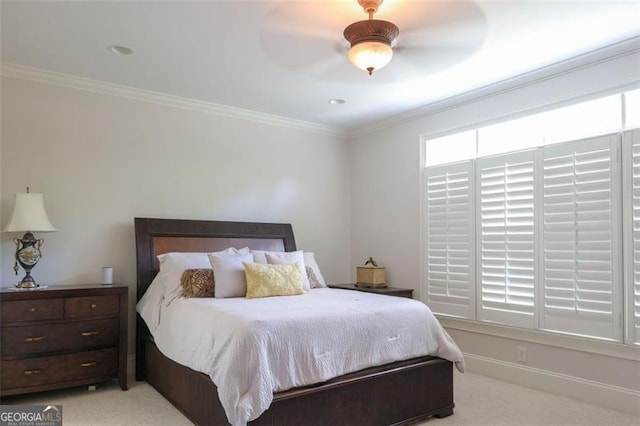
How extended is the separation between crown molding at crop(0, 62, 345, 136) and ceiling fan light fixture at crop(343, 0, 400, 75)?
2.27 meters

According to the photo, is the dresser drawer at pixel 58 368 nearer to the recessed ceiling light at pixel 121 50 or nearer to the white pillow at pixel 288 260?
the white pillow at pixel 288 260

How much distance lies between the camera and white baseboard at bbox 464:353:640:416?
3.22m

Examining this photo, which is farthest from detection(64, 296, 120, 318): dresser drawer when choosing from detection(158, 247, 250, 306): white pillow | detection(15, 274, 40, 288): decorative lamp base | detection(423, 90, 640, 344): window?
detection(423, 90, 640, 344): window

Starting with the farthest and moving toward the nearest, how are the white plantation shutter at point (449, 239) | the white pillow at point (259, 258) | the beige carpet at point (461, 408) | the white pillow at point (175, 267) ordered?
the white plantation shutter at point (449, 239) < the white pillow at point (259, 258) < the white pillow at point (175, 267) < the beige carpet at point (461, 408)

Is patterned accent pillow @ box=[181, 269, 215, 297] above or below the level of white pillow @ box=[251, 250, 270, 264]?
below

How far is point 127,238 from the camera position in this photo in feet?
13.9

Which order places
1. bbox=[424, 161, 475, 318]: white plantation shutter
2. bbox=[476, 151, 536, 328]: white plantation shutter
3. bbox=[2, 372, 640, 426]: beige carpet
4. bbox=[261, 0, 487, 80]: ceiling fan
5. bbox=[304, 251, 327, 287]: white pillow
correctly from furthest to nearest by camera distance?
bbox=[304, 251, 327, 287]: white pillow
bbox=[424, 161, 475, 318]: white plantation shutter
bbox=[476, 151, 536, 328]: white plantation shutter
bbox=[2, 372, 640, 426]: beige carpet
bbox=[261, 0, 487, 80]: ceiling fan

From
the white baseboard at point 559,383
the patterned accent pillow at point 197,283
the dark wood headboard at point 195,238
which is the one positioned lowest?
the white baseboard at point 559,383

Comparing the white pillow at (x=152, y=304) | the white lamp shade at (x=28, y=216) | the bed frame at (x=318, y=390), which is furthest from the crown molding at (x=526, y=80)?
the white lamp shade at (x=28, y=216)

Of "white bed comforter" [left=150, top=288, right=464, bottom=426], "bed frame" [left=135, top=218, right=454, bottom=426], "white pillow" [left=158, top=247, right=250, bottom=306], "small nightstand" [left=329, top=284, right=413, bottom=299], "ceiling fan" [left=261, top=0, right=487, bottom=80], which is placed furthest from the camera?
"small nightstand" [left=329, top=284, right=413, bottom=299]

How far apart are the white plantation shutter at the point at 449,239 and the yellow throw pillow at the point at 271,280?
1568 mm

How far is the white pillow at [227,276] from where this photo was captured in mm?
3576

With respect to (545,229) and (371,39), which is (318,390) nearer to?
(371,39)

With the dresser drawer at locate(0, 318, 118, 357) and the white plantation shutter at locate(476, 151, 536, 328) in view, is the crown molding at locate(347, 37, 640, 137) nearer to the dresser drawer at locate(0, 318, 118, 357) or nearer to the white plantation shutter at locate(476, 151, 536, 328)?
the white plantation shutter at locate(476, 151, 536, 328)
